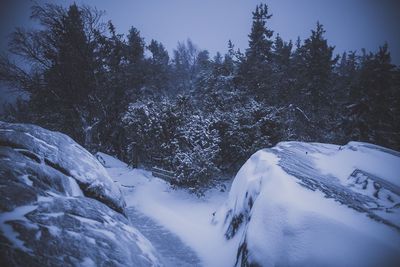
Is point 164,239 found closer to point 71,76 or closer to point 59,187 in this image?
point 59,187

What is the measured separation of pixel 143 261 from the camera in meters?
2.84

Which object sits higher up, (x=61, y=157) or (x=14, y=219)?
(x=61, y=157)

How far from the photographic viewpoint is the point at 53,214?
2.54 m

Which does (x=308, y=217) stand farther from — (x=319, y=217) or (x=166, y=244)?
(x=166, y=244)

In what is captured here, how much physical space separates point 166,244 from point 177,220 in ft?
4.40

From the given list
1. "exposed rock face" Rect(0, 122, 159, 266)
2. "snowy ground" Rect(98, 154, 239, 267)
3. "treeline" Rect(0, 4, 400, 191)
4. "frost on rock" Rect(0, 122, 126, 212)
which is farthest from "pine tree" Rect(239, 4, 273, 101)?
"exposed rock face" Rect(0, 122, 159, 266)

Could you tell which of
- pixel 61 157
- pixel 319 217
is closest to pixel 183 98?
pixel 61 157

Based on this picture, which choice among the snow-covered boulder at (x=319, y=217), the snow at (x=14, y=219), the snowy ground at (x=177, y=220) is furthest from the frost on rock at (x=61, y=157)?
the snow-covered boulder at (x=319, y=217)

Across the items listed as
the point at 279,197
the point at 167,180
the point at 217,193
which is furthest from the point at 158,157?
the point at 279,197

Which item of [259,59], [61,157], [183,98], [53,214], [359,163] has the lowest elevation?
[53,214]

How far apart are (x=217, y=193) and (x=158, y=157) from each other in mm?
4290

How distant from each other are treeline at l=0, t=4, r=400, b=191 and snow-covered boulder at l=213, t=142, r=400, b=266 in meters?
4.52

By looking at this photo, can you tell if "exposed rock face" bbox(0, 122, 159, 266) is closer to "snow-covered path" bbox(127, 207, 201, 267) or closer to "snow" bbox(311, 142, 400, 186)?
"snow-covered path" bbox(127, 207, 201, 267)

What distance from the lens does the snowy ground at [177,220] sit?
189 inches
